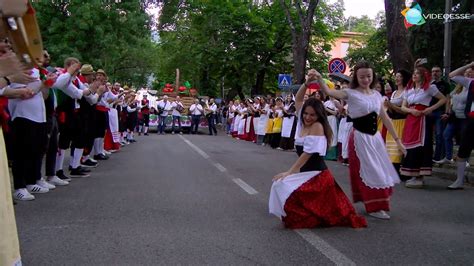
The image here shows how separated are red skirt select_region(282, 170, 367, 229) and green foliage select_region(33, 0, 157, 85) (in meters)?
24.7

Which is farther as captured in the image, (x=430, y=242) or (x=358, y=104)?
(x=358, y=104)

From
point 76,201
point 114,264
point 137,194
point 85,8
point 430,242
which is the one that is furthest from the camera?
point 85,8

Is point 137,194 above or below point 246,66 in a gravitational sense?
below

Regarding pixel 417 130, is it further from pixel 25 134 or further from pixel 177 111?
pixel 177 111

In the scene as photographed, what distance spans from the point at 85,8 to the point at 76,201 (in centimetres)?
2273

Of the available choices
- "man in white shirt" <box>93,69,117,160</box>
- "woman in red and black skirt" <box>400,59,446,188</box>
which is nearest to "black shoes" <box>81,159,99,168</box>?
"man in white shirt" <box>93,69,117,160</box>

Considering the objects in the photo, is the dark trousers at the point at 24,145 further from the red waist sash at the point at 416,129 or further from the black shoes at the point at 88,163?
the red waist sash at the point at 416,129

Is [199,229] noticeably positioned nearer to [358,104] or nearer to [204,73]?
[358,104]

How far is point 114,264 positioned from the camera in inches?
168

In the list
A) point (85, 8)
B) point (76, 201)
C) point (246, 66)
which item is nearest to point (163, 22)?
point (246, 66)

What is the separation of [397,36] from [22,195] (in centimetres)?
1108

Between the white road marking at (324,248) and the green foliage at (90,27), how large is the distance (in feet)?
82.1

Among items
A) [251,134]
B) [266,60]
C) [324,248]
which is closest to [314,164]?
[324,248]

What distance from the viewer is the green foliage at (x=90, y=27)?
2831 centimetres
